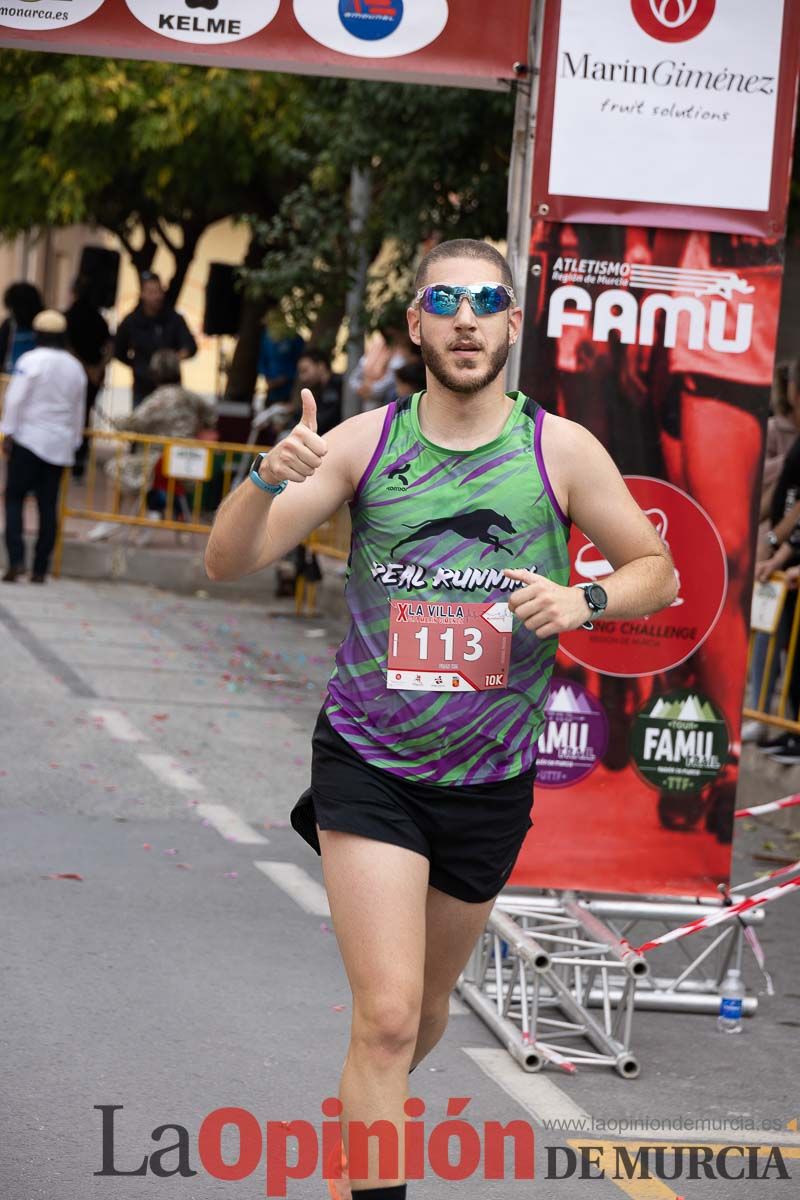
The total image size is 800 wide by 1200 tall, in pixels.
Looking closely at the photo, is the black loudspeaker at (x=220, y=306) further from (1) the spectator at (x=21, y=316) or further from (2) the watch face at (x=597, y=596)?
(2) the watch face at (x=597, y=596)

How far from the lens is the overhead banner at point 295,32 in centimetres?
655

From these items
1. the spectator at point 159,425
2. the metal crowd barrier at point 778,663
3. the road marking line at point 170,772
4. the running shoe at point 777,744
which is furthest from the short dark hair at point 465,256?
the spectator at point 159,425

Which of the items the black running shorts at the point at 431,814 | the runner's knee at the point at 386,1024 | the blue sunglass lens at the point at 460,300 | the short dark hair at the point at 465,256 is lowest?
the runner's knee at the point at 386,1024

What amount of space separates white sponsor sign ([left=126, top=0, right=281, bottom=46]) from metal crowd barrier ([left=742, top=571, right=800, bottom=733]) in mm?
4612

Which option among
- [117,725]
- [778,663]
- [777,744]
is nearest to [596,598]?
[777,744]

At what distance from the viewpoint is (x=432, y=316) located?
4.34 metres

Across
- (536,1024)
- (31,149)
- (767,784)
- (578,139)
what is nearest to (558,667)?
(536,1024)

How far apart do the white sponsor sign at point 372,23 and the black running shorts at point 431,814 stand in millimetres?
2990

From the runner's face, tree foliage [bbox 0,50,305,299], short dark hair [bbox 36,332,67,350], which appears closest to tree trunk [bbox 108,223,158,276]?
tree foliage [bbox 0,50,305,299]

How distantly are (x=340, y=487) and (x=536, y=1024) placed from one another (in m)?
2.32

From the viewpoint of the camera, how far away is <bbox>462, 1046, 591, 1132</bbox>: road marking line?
5543mm

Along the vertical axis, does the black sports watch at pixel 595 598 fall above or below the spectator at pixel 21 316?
below

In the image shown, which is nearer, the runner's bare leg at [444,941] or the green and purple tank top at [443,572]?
the green and purple tank top at [443,572]

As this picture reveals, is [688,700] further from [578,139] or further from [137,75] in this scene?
[137,75]
